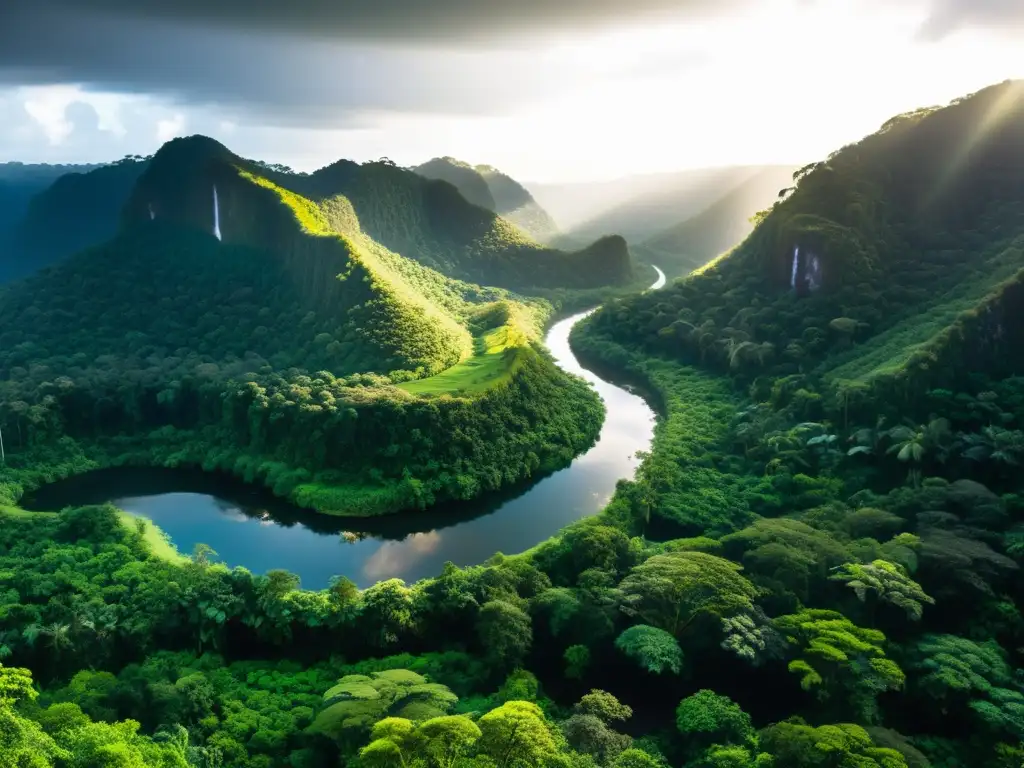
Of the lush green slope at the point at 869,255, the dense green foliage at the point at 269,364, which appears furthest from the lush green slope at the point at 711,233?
the dense green foliage at the point at 269,364

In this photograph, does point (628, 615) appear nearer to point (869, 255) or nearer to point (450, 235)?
point (869, 255)

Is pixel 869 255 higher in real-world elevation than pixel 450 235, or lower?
lower

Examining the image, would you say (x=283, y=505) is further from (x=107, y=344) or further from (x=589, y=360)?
(x=589, y=360)

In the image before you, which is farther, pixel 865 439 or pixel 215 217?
pixel 215 217

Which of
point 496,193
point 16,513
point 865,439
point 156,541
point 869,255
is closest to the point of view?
point 156,541

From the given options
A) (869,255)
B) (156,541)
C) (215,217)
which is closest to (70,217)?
(215,217)
